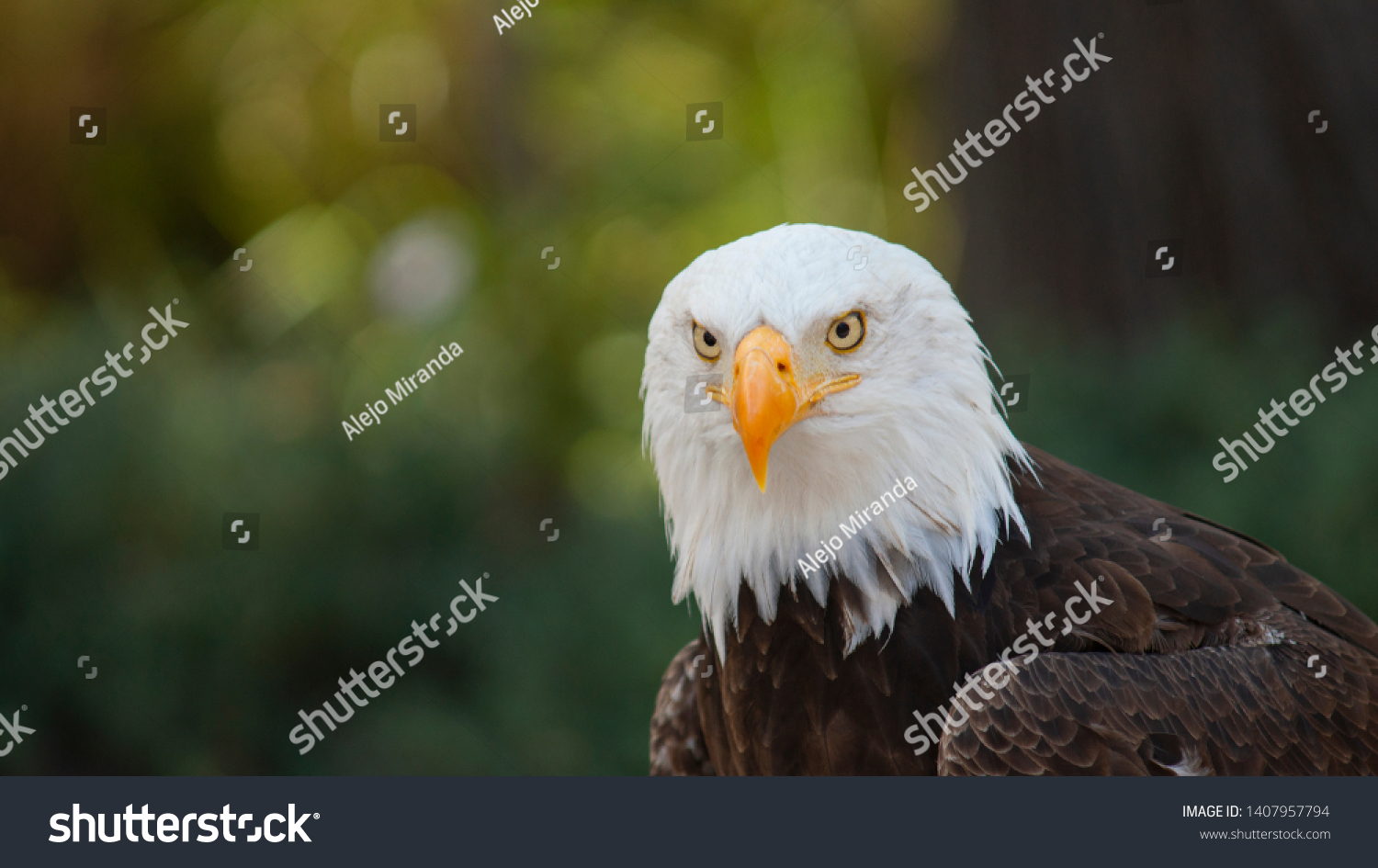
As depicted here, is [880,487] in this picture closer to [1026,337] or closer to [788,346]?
[788,346]

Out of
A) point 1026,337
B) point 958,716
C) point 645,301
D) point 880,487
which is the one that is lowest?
point 958,716

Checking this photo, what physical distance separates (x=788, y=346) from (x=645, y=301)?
4.13 m

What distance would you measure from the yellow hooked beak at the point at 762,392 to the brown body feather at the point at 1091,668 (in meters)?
0.43

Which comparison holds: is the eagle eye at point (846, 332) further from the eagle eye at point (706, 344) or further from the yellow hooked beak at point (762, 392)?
the eagle eye at point (706, 344)

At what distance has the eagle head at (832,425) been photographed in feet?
5.92

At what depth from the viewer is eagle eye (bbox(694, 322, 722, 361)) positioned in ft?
6.07

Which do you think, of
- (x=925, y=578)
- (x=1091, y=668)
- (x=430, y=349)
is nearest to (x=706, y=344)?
(x=925, y=578)

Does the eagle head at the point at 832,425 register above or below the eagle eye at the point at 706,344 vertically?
below

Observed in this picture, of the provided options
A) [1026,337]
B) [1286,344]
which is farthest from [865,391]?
[1286,344]

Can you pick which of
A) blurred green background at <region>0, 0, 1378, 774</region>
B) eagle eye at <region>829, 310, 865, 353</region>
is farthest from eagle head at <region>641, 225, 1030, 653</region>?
blurred green background at <region>0, 0, 1378, 774</region>

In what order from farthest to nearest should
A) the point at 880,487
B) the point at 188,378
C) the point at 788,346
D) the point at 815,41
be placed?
the point at 815,41 < the point at 188,378 < the point at 880,487 < the point at 788,346

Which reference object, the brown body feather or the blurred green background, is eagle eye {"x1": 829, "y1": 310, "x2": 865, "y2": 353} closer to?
the brown body feather

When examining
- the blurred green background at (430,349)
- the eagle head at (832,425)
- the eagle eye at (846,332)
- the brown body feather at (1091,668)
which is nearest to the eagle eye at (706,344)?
the eagle head at (832,425)

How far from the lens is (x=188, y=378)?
431cm
